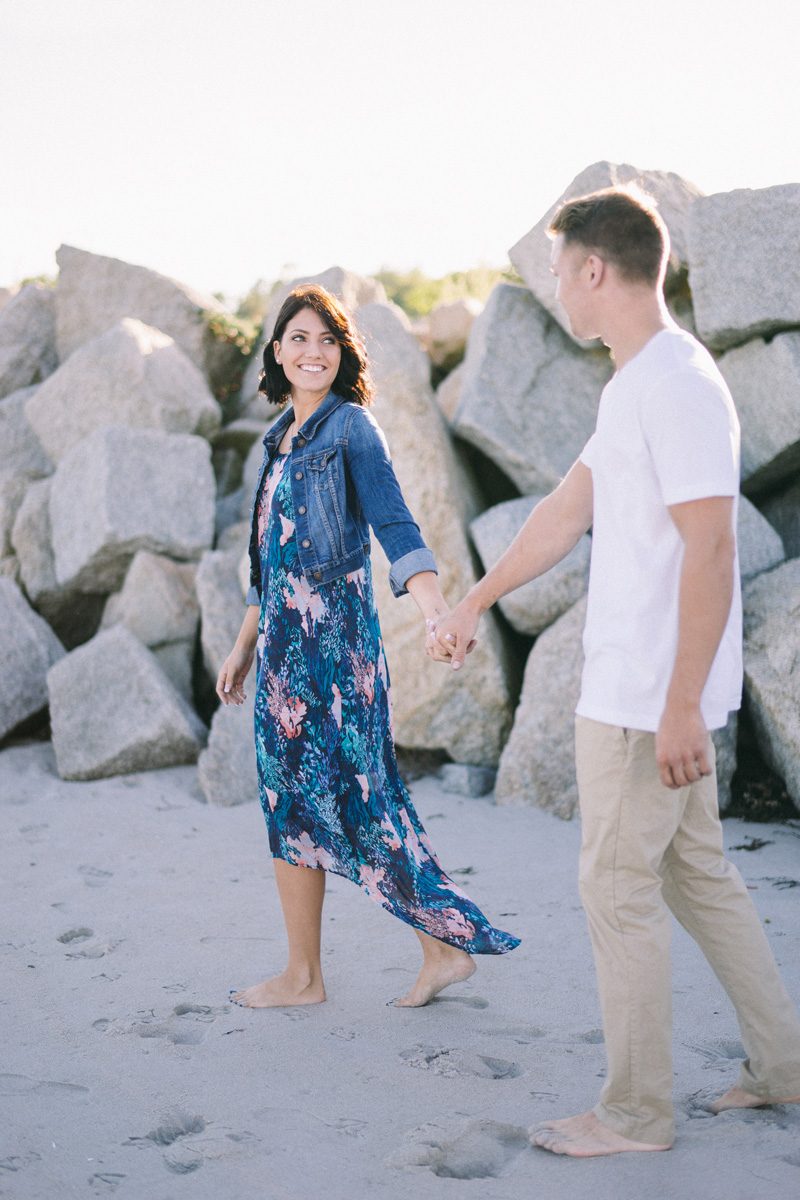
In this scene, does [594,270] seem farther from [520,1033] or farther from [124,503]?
[124,503]

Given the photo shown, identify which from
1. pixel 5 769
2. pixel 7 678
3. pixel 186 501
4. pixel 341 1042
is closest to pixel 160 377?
pixel 186 501

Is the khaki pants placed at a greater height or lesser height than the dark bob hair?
lesser

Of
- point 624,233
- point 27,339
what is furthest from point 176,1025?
point 27,339

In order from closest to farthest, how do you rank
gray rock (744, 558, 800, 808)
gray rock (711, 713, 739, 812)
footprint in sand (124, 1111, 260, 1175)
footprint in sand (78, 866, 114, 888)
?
footprint in sand (124, 1111, 260, 1175) < footprint in sand (78, 866, 114, 888) < gray rock (744, 558, 800, 808) < gray rock (711, 713, 739, 812)

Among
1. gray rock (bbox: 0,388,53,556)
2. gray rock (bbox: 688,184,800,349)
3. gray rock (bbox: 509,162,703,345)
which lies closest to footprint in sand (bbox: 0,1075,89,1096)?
gray rock (bbox: 509,162,703,345)

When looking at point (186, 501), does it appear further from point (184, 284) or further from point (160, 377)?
point (184, 284)

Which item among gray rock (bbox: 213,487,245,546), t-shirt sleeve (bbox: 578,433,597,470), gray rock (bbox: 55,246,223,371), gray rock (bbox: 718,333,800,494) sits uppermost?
gray rock (bbox: 55,246,223,371)

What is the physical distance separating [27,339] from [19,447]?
1.22 metres

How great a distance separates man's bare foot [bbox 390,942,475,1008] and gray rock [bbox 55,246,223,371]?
5706 mm

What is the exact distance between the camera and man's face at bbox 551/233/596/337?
197 cm

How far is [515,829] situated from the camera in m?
4.38

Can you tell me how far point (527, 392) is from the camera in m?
5.64

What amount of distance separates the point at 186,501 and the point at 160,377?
1089 millimetres

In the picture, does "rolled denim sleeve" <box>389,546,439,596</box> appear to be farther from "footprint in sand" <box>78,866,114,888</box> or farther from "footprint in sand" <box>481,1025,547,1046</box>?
"footprint in sand" <box>78,866,114,888</box>
